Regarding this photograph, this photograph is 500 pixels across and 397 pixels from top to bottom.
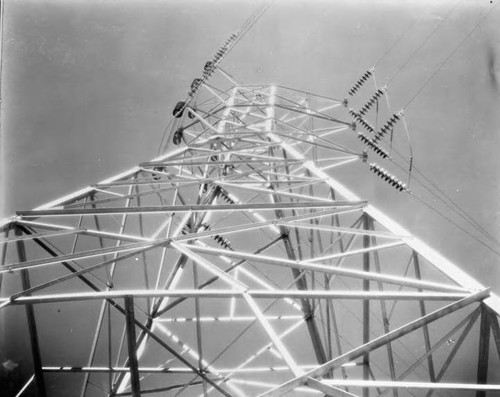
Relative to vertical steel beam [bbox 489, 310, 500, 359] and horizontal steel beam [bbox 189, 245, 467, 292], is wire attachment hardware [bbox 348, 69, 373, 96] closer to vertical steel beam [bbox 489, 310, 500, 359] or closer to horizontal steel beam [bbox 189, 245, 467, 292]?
horizontal steel beam [bbox 189, 245, 467, 292]

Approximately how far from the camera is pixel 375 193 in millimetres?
23844

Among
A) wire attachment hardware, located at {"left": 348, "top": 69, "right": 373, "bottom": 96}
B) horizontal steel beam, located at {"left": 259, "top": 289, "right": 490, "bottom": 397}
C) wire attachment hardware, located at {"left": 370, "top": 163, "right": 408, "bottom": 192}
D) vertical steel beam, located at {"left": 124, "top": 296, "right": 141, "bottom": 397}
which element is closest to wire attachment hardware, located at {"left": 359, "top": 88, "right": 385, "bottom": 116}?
wire attachment hardware, located at {"left": 348, "top": 69, "right": 373, "bottom": 96}

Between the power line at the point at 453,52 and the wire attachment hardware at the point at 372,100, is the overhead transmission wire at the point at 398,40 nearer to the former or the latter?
the power line at the point at 453,52

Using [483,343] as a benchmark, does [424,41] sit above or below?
above

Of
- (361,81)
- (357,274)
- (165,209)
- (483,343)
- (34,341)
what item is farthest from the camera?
(361,81)

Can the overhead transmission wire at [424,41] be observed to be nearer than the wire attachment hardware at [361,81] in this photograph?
No

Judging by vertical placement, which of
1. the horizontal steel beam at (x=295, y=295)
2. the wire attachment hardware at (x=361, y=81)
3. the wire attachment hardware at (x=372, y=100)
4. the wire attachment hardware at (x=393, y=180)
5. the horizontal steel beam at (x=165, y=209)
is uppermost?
the wire attachment hardware at (x=361, y=81)

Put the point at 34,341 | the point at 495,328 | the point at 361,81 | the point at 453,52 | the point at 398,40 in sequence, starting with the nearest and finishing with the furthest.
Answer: the point at 495,328 → the point at 34,341 → the point at 361,81 → the point at 453,52 → the point at 398,40


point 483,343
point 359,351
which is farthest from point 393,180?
point 359,351

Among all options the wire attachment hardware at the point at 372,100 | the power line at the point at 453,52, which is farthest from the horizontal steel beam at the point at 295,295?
the power line at the point at 453,52

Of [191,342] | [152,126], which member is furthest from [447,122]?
[191,342]

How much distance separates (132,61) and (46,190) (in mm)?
7937

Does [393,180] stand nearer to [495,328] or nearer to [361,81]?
[361,81]

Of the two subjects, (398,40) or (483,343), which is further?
(398,40)
